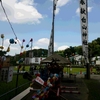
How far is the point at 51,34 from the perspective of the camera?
1869 cm

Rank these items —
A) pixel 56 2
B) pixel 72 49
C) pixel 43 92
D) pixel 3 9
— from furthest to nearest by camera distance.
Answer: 1. pixel 72 49
2. pixel 56 2
3. pixel 3 9
4. pixel 43 92

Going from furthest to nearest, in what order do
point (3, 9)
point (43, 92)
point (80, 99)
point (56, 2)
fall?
point (56, 2), point (80, 99), point (3, 9), point (43, 92)

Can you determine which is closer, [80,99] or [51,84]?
[51,84]

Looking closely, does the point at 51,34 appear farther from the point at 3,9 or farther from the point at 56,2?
the point at 3,9

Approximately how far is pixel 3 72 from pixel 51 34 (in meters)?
12.7

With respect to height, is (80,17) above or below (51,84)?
above

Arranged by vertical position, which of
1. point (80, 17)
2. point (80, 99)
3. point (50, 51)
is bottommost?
point (80, 99)

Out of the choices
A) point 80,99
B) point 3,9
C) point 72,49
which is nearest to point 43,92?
point 80,99

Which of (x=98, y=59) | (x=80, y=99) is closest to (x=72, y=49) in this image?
(x=98, y=59)

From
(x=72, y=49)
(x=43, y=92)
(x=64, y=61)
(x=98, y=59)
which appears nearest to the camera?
(x=43, y=92)

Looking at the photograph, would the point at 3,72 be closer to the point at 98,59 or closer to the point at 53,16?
the point at 53,16

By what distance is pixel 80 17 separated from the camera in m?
16.5

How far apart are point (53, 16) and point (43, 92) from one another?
14094 mm

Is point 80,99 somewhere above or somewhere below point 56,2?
below
